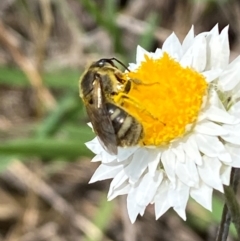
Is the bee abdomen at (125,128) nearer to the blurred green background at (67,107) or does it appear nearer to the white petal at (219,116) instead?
the white petal at (219,116)

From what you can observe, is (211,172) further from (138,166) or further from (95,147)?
(95,147)

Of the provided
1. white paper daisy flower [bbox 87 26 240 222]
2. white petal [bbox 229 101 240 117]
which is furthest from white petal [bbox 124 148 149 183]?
white petal [bbox 229 101 240 117]

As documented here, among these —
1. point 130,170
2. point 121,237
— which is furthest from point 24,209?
point 130,170

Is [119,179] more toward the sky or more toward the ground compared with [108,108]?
more toward the ground

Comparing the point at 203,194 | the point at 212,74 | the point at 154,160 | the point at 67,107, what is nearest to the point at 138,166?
the point at 154,160

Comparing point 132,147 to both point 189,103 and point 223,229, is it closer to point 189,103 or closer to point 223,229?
point 189,103

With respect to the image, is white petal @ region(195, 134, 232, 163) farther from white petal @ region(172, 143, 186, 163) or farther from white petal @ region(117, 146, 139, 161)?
white petal @ region(117, 146, 139, 161)

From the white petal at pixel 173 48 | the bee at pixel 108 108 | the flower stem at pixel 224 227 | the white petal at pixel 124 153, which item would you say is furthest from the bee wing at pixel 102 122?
the flower stem at pixel 224 227
